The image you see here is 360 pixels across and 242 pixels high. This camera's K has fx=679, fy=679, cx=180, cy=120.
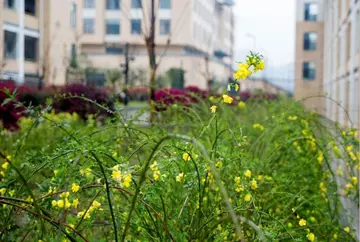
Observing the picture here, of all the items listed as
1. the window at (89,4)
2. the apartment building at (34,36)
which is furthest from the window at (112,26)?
the apartment building at (34,36)

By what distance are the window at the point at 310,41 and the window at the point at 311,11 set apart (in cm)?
77

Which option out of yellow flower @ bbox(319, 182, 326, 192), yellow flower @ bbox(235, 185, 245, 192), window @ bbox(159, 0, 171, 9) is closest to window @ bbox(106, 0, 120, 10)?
window @ bbox(159, 0, 171, 9)

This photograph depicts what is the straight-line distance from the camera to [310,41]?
108ft

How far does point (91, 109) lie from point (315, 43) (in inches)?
893

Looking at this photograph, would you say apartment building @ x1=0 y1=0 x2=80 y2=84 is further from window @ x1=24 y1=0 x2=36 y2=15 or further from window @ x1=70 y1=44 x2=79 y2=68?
window @ x1=70 y1=44 x2=79 y2=68

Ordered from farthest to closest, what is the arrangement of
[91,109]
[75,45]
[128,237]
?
[75,45]
[91,109]
[128,237]

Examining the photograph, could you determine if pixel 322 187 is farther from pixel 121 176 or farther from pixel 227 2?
pixel 227 2

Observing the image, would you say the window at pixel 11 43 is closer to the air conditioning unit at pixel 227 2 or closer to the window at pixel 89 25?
the window at pixel 89 25

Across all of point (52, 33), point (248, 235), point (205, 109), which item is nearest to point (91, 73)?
point (52, 33)

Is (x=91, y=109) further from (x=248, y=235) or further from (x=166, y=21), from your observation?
(x=166, y=21)

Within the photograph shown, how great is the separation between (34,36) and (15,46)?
5.12 ft

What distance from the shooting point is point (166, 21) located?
46.6m

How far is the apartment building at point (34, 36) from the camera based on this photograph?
2809 centimetres

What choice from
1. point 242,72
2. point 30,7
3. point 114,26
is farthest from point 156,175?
point 114,26
